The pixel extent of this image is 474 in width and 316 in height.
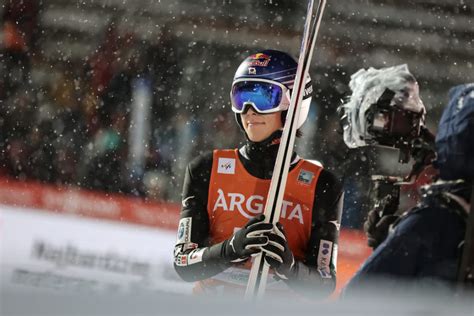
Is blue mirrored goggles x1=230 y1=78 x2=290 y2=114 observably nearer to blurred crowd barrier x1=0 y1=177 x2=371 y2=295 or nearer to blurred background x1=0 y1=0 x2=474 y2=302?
blurred crowd barrier x1=0 y1=177 x2=371 y2=295

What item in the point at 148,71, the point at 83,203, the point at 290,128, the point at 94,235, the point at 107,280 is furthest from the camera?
the point at 148,71

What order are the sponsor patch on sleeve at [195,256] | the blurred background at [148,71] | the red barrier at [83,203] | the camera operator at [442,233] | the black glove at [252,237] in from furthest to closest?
the red barrier at [83,203], the blurred background at [148,71], the sponsor patch on sleeve at [195,256], the black glove at [252,237], the camera operator at [442,233]

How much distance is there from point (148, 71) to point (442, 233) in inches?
89.1

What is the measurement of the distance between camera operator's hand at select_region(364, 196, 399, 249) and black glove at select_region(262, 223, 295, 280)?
0.51 ft

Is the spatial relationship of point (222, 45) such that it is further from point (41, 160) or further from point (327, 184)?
point (327, 184)

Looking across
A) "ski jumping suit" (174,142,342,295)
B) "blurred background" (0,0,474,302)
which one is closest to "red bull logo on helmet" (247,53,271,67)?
"ski jumping suit" (174,142,342,295)

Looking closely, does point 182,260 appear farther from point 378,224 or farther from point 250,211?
point 378,224

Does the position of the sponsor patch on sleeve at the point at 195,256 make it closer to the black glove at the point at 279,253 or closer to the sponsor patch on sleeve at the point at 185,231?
the sponsor patch on sleeve at the point at 185,231

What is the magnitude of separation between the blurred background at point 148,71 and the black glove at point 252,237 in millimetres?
1295

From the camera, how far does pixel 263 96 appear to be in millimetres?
1583

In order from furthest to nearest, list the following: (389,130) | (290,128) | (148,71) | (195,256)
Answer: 1. (148,71)
2. (195,256)
3. (389,130)
4. (290,128)

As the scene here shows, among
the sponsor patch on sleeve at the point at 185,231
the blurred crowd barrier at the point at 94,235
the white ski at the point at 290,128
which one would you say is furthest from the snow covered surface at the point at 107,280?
the white ski at the point at 290,128

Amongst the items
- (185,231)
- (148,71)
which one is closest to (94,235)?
(148,71)

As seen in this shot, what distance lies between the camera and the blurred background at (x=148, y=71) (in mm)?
2801
